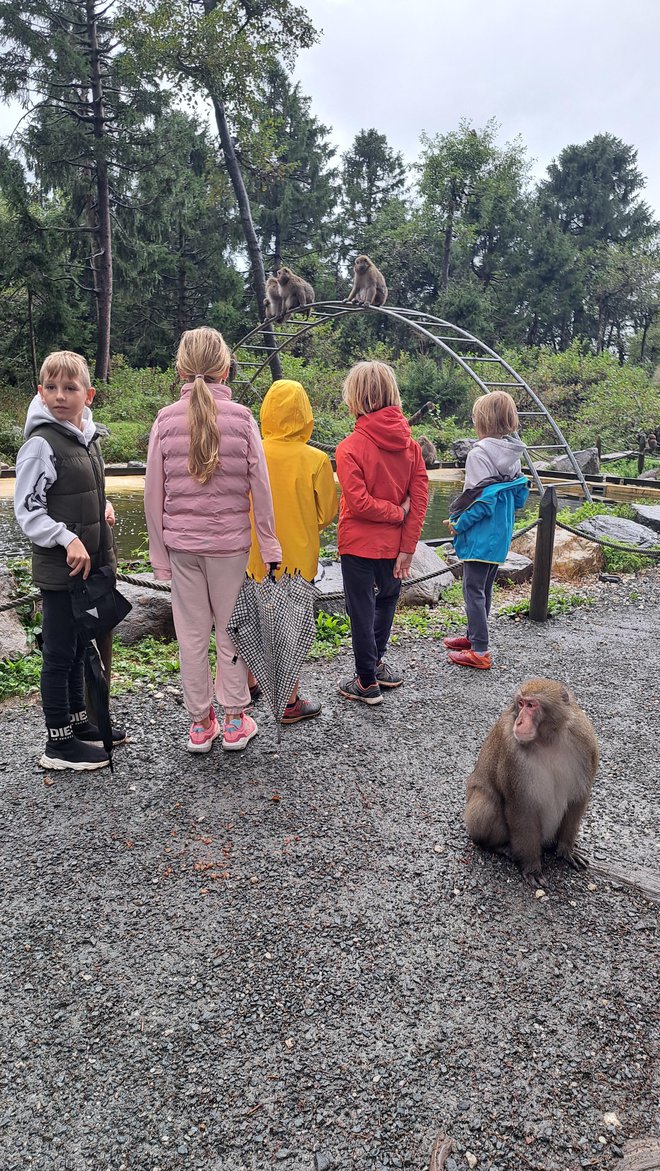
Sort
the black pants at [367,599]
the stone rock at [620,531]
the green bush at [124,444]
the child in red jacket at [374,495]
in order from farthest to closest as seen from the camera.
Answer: the green bush at [124,444]
the stone rock at [620,531]
the black pants at [367,599]
the child in red jacket at [374,495]

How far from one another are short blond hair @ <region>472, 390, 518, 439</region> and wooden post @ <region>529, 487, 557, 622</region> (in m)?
0.80

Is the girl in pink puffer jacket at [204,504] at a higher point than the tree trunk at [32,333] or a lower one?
lower

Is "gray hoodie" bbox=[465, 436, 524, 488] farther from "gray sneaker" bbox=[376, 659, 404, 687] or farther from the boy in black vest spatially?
the boy in black vest

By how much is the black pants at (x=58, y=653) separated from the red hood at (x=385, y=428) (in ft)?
5.02

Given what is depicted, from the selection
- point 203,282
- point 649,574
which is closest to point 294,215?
point 203,282

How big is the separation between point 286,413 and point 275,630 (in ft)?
3.19

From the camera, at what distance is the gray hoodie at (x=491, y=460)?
4.09 meters

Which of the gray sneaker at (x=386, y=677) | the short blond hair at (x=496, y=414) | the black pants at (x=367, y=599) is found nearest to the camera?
the black pants at (x=367, y=599)

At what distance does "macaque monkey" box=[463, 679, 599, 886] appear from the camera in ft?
6.93

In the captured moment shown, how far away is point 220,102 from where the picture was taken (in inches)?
546

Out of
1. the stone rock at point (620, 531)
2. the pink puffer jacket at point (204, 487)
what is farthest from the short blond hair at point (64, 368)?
the stone rock at point (620, 531)

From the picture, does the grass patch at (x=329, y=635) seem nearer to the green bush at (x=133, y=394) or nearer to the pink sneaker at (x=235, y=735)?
the pink sneaker at (x=235, y=735)

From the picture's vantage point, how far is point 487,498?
4.07 m

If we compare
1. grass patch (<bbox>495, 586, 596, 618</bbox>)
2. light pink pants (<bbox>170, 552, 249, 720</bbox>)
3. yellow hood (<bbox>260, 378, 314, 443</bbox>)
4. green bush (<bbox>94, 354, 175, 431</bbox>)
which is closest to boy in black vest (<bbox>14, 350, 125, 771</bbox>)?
light pink pants (<bbox>170, 552, 249, 720</bbox>)
